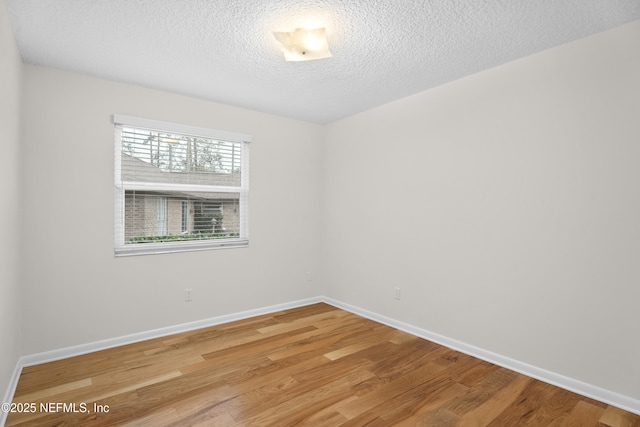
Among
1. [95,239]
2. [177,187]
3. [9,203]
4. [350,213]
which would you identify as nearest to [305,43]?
[177,187]

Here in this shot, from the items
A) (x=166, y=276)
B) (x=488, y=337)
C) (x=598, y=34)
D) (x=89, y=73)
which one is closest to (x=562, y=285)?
(x=488, y=337)

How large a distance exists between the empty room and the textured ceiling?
2 centimetres

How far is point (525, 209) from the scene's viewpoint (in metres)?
2.56

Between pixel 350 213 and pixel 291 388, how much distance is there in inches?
88.2

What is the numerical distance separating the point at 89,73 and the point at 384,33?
246 centimetres

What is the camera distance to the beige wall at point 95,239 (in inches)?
106

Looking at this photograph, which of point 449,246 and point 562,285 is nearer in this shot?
point 562,285

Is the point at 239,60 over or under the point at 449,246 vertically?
over

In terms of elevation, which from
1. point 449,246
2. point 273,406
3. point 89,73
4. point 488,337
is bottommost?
point 273,406

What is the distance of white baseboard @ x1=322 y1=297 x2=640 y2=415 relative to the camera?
2.12m

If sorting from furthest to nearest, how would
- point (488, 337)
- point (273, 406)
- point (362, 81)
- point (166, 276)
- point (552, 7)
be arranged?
point (166, 276) → point (362, 81) → point (488, 337) → point (273, 406) → point (552, 7)

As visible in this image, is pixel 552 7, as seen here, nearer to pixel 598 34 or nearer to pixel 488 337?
pixel 598 34

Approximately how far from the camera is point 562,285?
2.38 m

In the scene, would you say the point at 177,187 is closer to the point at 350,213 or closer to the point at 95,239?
the point at 95,239
